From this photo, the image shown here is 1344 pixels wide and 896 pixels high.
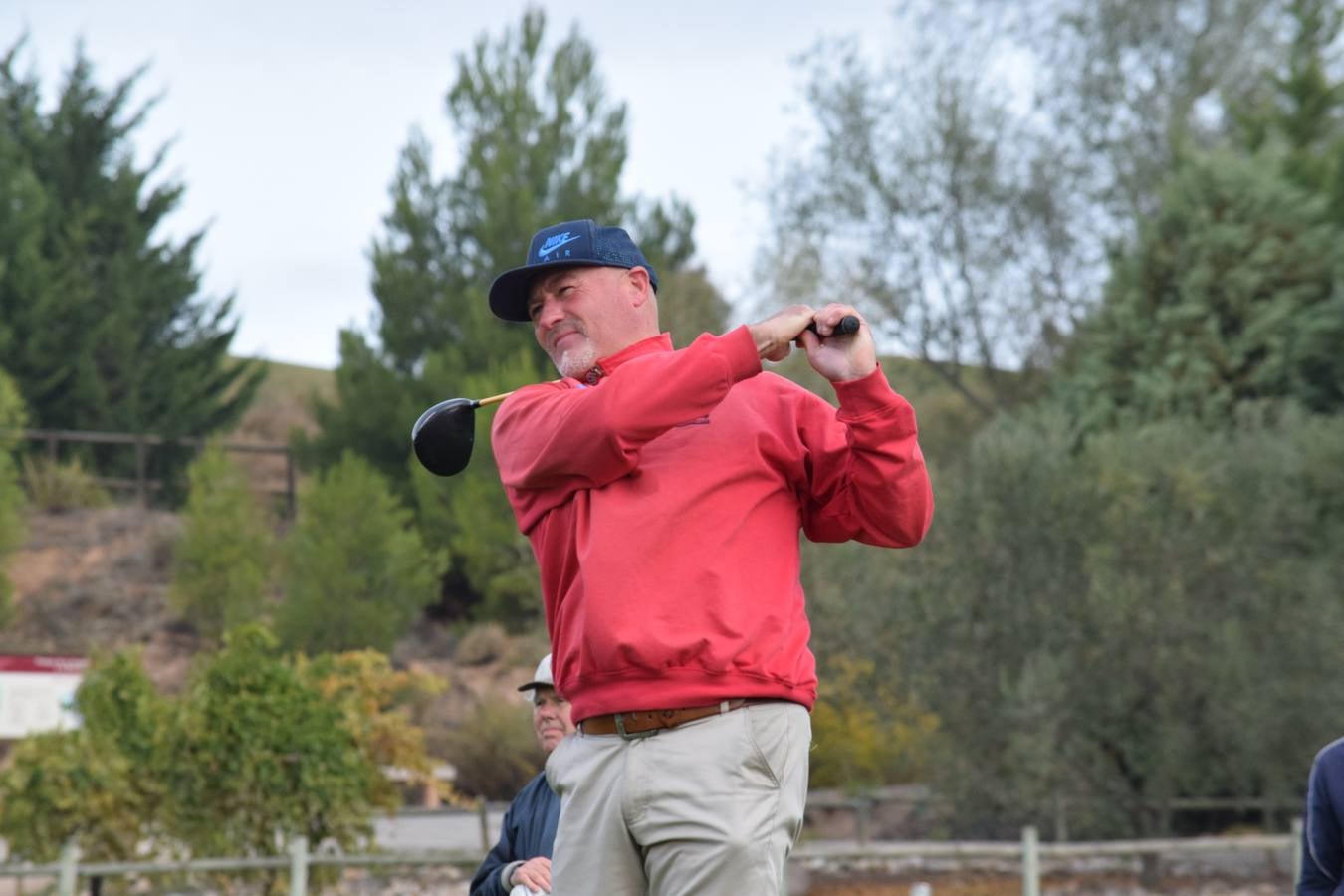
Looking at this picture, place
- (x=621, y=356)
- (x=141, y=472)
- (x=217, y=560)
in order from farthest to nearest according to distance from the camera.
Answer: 1. (x=141, y=472)
2. (x=217, y=560)
3. (x=621, y=356)

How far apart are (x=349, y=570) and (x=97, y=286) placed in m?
11.6

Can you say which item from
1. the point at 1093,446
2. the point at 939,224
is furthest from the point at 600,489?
the point at 939,224

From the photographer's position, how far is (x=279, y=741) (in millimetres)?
10578

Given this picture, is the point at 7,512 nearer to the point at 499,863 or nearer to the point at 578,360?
the point at 499,863

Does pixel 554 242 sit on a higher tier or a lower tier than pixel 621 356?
higher

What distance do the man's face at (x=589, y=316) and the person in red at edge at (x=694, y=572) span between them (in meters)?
0.15

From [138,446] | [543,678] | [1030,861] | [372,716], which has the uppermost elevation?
[138,446]

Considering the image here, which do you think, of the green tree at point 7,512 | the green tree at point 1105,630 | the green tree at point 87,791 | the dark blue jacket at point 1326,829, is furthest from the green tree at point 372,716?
the green tree at point 7,512

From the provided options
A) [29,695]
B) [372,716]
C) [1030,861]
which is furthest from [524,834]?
[29,695]

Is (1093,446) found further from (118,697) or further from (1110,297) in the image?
(118,697)

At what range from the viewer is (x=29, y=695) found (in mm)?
14133

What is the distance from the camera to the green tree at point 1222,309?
72.2 ft

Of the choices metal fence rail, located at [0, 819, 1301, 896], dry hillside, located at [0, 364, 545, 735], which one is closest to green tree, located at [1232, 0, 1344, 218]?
dry hillside, located at [0, 364, 545, 735]

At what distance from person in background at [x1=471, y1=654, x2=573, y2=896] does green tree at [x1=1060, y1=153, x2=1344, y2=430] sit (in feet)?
59.9
